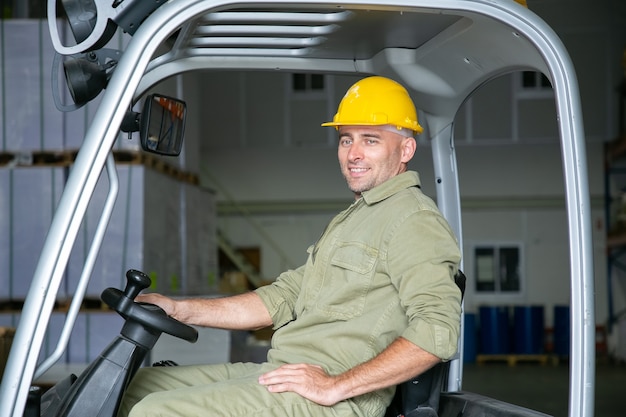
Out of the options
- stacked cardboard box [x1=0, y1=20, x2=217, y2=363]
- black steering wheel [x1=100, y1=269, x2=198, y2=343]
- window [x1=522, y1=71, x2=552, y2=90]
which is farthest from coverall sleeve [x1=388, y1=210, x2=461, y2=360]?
window [x1=522, y1=71, x2=552, y2=90]

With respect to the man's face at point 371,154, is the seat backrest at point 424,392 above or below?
below

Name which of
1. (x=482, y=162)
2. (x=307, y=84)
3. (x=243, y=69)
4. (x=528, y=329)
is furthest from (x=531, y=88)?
(x=243, y=69)

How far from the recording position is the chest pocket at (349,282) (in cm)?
246

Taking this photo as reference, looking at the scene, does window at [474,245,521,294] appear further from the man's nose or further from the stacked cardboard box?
the man's nose

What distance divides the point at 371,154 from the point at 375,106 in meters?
0.15

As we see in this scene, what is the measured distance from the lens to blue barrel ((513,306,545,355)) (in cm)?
1455

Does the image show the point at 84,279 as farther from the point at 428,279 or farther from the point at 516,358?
the point at 516,358

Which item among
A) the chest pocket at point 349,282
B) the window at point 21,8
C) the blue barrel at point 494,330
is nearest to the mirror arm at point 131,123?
the chest pocket at point 349,282

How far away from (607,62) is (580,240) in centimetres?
1372

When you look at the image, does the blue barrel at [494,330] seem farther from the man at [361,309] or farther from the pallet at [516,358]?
the man at [361,309]

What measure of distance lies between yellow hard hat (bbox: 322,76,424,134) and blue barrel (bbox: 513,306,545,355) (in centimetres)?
1256

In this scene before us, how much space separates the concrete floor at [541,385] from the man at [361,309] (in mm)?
7077

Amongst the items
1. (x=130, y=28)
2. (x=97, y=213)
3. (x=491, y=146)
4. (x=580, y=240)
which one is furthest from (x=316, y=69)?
(x=491, y=146)

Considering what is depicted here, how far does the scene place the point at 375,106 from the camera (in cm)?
254
